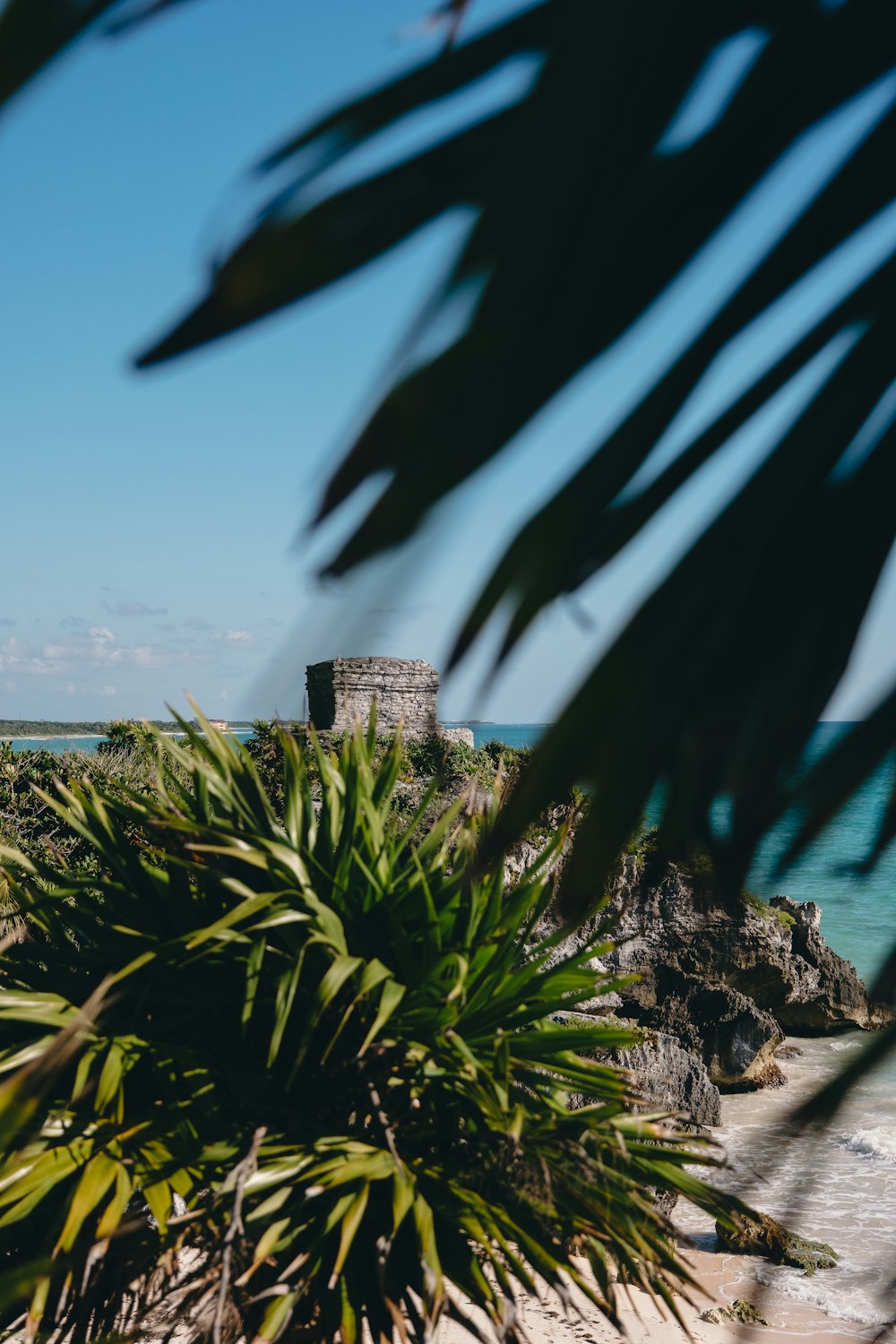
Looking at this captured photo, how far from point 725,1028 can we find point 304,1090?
14060mm

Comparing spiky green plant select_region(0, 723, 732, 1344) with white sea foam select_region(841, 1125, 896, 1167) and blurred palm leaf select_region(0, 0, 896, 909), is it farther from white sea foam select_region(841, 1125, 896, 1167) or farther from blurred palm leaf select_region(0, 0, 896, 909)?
white sea foam select_region(841, 1125, 896, 1167)

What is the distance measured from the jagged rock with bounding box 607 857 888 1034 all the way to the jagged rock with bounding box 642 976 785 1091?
23 centimetres

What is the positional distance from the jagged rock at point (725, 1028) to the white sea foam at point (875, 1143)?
1.87 m

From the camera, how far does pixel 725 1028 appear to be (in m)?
16.5

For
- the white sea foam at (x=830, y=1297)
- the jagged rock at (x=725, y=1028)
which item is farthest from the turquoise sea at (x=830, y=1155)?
the jagged rock at (x=725, y=1028)

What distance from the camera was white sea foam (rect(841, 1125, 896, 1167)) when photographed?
552 inches

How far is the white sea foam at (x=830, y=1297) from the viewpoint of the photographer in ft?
29.8

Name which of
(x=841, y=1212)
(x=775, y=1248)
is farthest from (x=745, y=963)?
(x=775, y=1248)

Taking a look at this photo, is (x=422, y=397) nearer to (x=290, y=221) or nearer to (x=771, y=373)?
(x=290, y=221)

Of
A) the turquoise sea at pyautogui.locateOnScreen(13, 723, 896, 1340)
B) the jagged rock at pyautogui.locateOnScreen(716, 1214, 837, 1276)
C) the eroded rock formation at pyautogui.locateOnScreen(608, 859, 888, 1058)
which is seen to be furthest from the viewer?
the eroded rock formation at pyautogui.locateOnScreen(608, 859, 888, 1058)

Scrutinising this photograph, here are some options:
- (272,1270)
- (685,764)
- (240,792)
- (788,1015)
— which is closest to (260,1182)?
(272,1270)

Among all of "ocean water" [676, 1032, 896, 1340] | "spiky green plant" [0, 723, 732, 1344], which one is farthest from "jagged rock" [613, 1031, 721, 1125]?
"spiky green plant" [0, 723, 732, 1344]

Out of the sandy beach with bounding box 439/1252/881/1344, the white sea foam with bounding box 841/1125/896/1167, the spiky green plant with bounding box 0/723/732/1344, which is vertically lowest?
the white sea foam with bounding box 841/1125/896/1167

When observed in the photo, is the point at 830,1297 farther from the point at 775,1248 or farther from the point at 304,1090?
the point at 304,1090
